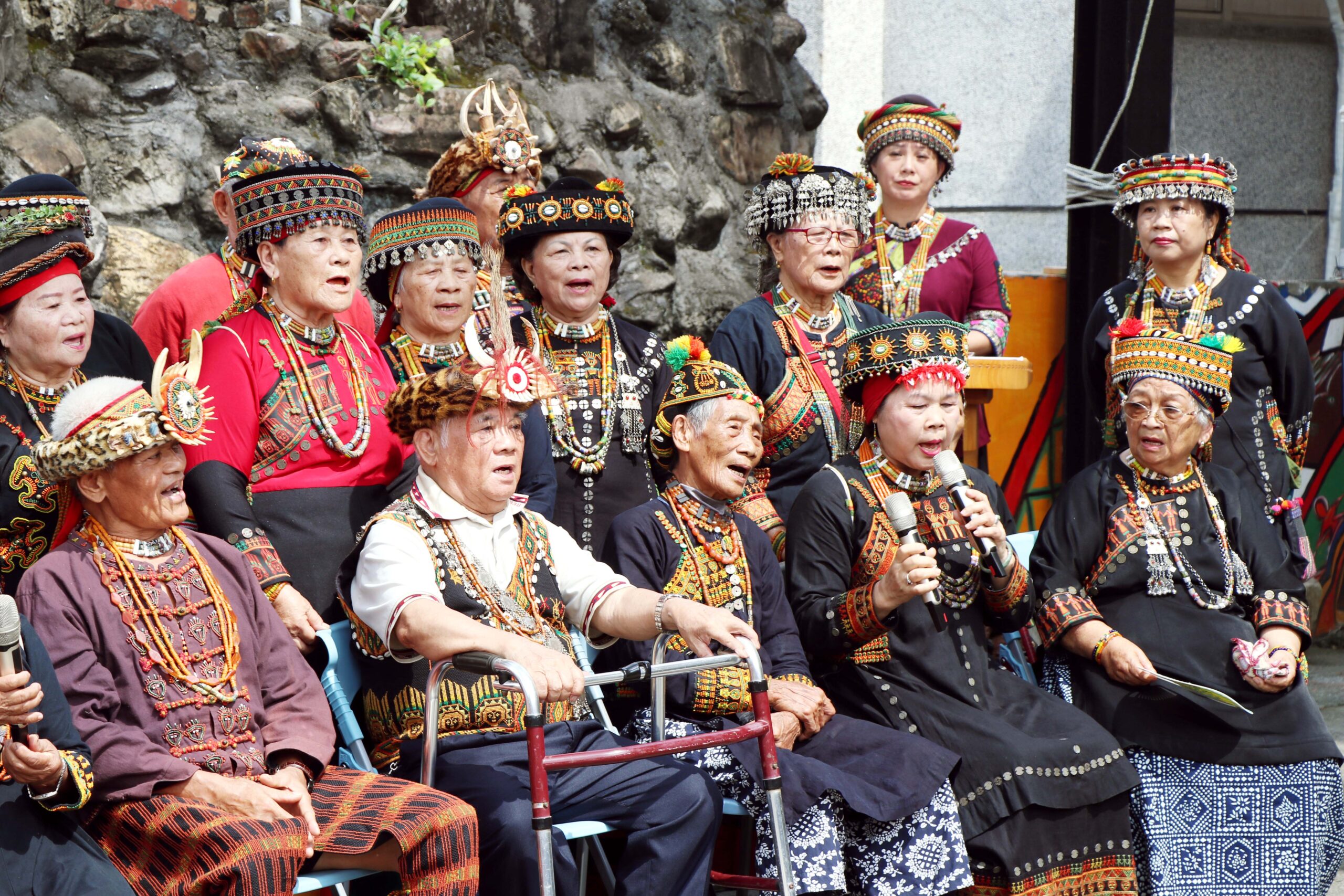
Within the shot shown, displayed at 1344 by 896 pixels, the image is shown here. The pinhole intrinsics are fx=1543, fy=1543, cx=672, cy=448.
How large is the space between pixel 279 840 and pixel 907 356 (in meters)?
2.22

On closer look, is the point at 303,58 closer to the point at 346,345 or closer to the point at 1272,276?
the point at 346,345

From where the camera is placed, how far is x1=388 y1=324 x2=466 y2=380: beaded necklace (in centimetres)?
460

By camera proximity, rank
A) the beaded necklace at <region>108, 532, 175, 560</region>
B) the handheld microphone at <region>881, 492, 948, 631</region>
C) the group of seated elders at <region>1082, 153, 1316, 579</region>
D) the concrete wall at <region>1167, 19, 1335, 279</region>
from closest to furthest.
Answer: the beaded necklace at <region>108, 532, 175, 560</region>
the handheld microphone at <region>881, 492, 948, 631</region>
the group of seated elders at <region>1082, 153, 1316, 579</region>
the concrete wall at <region>1167, 19, 1335, 279</region>

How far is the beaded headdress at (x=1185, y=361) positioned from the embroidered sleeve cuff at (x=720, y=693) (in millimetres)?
1588

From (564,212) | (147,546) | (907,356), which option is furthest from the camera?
(564,212)

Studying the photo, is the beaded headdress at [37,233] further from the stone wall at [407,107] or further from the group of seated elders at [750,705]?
the group of seated elders at [750,705]

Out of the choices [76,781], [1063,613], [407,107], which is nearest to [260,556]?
[76,781]

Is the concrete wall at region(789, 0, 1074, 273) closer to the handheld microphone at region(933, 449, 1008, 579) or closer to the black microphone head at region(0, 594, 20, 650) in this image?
the handheld microphone at region(933, 449, 1008, 579)

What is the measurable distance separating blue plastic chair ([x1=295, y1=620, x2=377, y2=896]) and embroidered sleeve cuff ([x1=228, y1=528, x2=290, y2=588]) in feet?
0.65

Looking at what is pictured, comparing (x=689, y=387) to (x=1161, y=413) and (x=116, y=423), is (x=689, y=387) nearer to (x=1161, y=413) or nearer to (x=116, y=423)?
(x=1161, y=413)

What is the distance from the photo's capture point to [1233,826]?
14.4 ft

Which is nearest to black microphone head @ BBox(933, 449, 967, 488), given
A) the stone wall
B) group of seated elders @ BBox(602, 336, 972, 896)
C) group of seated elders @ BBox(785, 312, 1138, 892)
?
group of seated elders @ BBox(785, 312, 1138, 892)

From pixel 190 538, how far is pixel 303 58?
8.81 ft

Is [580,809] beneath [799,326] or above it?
beneath
